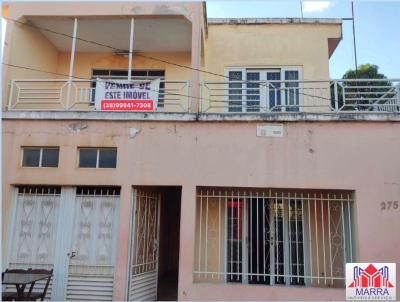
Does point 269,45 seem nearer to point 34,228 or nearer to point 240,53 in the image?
point 240,53

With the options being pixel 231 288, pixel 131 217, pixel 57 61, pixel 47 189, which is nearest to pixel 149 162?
pixel 131 217

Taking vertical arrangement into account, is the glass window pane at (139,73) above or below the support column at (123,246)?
above

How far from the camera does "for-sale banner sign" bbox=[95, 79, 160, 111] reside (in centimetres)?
788

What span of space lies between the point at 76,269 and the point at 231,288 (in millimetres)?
2962

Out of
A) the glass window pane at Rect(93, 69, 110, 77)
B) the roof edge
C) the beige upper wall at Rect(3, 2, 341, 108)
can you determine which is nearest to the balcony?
the glass window pane at Rect(93, 69, 110, 77)

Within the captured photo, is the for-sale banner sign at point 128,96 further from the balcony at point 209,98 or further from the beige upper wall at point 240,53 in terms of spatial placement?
the beige upper wall at point 240,53

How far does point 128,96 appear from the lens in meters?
7.91

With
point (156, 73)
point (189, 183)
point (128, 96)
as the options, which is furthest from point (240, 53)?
point (189, 183)

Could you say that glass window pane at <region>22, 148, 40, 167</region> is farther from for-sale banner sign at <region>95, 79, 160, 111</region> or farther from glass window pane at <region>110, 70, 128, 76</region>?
glass window pane at <region>110, 70, 128, 76</region>

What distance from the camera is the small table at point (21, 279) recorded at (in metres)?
6.05

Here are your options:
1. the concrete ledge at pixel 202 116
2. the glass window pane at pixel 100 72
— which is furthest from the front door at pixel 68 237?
the glass window pane at pixel 100 72

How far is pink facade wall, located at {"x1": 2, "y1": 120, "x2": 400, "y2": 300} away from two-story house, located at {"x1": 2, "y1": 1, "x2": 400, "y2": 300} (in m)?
0.02

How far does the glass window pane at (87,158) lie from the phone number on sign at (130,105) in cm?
93

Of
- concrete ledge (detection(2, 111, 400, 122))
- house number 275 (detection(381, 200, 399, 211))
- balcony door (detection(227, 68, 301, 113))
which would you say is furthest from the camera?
balcony door (detection(227, 68, 301, 113))
